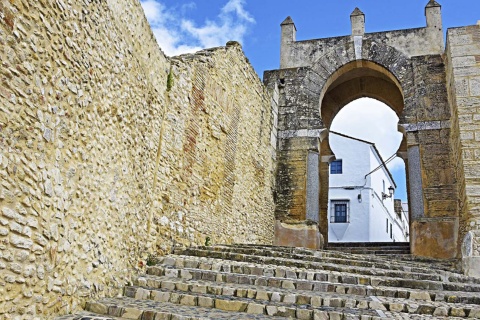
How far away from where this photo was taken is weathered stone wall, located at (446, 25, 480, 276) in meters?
6.70

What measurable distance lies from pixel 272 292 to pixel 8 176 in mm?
2531

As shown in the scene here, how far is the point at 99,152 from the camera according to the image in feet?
13.3

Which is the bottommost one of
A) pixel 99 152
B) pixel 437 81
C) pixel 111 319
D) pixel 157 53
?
pixel 111 319

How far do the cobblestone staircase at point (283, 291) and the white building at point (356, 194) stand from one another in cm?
1735

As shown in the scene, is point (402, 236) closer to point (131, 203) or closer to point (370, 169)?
point (370, 169)

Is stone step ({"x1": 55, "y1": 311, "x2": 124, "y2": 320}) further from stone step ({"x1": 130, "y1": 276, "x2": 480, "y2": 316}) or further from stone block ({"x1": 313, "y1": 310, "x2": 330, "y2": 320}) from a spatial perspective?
stone block ({"x1": 313, "y1": 310, "x2": 330, "y2": 320})

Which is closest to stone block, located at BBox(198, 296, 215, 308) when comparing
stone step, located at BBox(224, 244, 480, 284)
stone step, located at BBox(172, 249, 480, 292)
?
stone step, located at BBox(172, 249, 480, 292)

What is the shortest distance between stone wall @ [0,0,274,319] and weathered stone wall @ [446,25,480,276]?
381 cm

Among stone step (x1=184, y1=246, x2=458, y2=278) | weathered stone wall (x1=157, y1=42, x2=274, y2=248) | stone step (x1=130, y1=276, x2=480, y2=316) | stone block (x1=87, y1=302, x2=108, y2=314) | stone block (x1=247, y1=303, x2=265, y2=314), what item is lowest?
stone block (x1=87, y1=302, x2=108, y2=314)

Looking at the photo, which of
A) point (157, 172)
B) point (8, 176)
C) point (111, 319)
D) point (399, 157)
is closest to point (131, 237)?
point (157, 172)

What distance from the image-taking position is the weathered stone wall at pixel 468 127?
6.70 meters

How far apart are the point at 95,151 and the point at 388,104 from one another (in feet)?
32.6

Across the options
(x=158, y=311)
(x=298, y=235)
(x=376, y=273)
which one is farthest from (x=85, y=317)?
(x=298, y=235)

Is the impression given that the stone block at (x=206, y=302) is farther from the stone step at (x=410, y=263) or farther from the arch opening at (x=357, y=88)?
the arch opening at (x=357, y=88)
